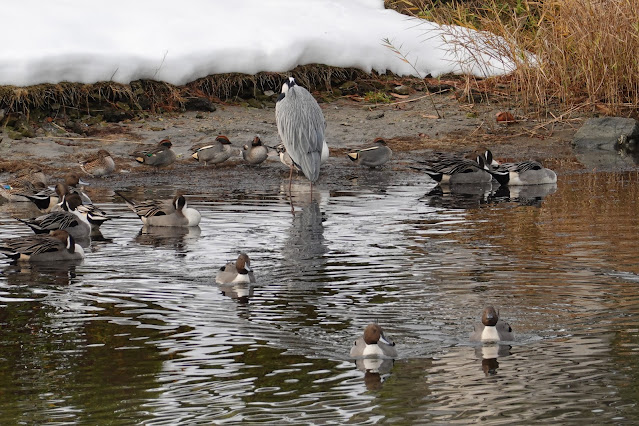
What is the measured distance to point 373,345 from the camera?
6.37m

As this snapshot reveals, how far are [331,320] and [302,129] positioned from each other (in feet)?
22.6

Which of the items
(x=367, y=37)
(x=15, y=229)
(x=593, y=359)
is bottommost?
(x=593, y=359)

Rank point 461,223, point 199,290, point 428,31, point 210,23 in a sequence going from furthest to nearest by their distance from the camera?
point 428,31
point 210,23
point 461,223
point 199,290

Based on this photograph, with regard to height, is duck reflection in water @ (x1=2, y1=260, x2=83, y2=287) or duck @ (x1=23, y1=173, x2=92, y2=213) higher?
duck @ (x1=23, y1=173, x2=92, y2=213)

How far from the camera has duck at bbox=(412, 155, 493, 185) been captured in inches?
564

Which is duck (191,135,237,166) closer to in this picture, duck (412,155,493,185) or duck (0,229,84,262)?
duck (412,155,493,185)

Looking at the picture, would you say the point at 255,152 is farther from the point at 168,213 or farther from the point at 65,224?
the point at 65,224

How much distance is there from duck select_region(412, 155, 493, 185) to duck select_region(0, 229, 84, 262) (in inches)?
241

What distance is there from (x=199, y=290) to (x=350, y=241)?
2.28 m

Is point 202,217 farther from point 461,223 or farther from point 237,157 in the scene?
point 237,157

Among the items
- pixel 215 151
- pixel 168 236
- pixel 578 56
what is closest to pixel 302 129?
pixel 215 151

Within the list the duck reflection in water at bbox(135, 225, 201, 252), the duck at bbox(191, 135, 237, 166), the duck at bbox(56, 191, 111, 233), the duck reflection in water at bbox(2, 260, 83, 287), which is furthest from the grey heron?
the duck reflection in water at bbox(2, 260, 83, 287)

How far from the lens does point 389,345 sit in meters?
6.46

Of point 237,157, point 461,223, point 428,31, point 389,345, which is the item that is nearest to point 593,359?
point 389,345
